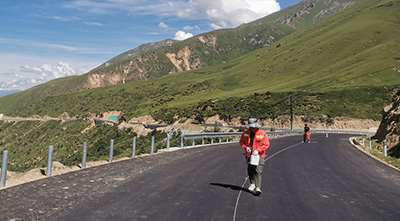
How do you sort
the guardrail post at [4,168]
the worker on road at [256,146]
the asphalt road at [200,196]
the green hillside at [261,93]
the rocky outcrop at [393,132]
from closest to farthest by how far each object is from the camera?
the asphalt road at [200,196] → the worker on road at [256,146] → the guardrail post at [4,168] → the rocky outcrop at [393,132] → the green hillside at [261,93]

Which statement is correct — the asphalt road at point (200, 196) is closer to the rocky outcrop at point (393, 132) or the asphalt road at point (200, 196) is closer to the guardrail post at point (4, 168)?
the guardrail post at point (4, 168)

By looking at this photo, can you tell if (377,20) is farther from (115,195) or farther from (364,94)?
(115,195)

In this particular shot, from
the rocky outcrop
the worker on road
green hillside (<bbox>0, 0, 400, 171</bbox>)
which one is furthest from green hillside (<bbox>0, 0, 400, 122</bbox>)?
the worker on road

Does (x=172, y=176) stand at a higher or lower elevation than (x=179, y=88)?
lower

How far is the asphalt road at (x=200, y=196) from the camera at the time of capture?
6.40m

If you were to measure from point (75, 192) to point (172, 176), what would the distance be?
341cm

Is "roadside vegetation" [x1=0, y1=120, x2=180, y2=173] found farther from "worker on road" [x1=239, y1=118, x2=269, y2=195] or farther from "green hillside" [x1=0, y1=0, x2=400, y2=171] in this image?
"worker on road" [x1=239, y1=118, x2=269, y2=195]

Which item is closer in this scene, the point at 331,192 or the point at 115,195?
the point at 115,195

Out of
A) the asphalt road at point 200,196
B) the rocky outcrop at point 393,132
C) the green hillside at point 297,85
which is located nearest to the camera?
the asphalt road at point 200,196

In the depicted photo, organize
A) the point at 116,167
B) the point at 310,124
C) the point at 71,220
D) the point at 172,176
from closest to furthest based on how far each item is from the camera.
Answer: the point at 71,220, the point at 172,176, the point at 116,167, the point at 310,124

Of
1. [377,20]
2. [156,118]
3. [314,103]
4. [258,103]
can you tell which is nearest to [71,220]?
[314,103]

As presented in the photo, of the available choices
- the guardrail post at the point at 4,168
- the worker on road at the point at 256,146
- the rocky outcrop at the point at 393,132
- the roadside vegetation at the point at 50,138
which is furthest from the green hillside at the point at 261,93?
the worker on road at the point at 256,146

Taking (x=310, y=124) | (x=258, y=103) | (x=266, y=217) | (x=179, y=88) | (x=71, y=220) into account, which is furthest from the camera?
(x=179, y=88)

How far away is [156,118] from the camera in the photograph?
311 feet
